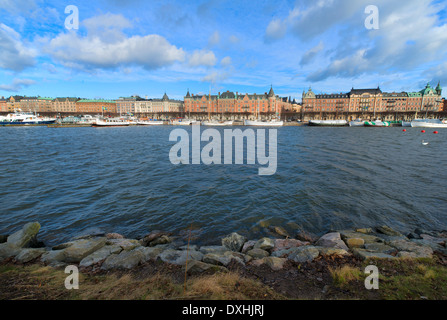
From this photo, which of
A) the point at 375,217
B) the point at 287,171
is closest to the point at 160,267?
the point at 375,217

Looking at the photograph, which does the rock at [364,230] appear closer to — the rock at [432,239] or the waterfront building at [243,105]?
the rock at [432,239]

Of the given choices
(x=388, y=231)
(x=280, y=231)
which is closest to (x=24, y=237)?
(x=280, y=231)

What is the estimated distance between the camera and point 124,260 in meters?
5.94

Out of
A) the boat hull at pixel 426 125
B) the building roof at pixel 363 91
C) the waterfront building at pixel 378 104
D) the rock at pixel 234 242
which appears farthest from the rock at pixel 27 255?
the building roof at pixel 363 91

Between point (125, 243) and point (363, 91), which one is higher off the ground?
point (363, 91)

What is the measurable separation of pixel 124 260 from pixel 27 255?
2.82 metres

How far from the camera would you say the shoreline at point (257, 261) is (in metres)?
4.79

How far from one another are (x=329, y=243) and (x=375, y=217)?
4520mm

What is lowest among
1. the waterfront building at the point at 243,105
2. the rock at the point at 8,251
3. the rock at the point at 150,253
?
the rock at the point at 150,253

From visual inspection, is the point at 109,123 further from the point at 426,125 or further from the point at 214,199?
the point at 426,125

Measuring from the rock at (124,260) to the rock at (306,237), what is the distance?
5574 mm

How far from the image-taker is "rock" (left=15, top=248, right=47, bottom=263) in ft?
20.0

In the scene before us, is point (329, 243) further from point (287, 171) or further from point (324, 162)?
point (324, 162)

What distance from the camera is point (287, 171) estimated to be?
61.8 ft
